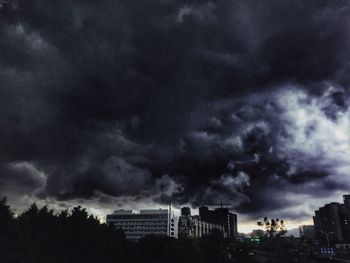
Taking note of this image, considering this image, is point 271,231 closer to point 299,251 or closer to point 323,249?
point 323,249

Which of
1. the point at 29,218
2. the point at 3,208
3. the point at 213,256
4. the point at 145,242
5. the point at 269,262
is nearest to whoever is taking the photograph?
the point at 3,208

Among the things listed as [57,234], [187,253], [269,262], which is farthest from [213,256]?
[57,234]

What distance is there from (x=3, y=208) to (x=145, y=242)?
63.1 meters

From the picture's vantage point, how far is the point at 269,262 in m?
157

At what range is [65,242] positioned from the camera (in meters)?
70.8

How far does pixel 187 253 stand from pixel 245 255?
60.3 m

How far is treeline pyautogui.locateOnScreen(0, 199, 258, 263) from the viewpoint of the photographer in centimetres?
5572

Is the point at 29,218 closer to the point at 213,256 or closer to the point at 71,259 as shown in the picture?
the point at 71,259

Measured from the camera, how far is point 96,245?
3014 inches

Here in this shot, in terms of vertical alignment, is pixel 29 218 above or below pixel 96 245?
above

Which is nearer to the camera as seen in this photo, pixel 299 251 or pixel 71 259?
pixel 71 259

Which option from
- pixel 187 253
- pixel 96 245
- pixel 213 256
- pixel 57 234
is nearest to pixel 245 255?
pixel 213 256

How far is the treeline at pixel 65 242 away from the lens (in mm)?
55725

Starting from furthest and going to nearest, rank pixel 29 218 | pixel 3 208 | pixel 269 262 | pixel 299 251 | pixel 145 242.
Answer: pixel 299 251, pixel 269 262, pixel 145 242, pixel 29 218, pixel 3 208
